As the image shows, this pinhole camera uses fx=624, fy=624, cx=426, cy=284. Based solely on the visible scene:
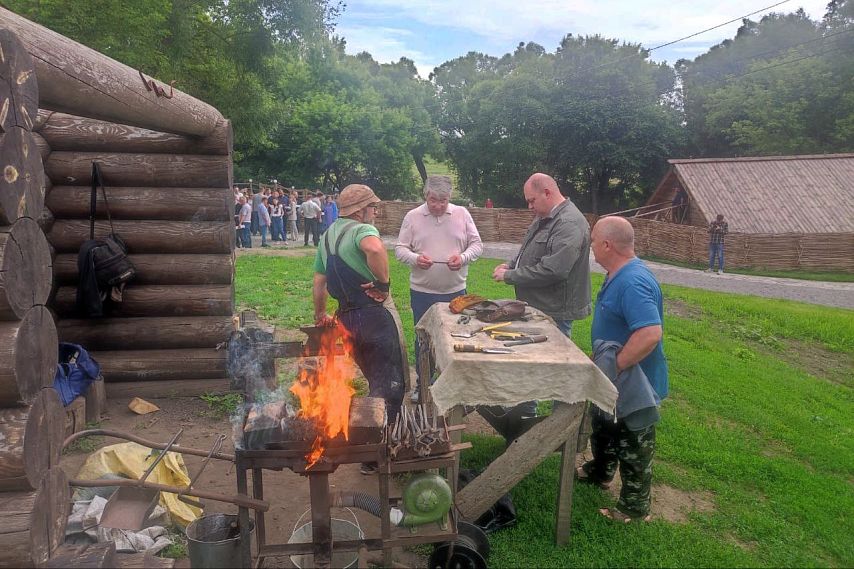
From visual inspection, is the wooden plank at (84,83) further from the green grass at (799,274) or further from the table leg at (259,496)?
the green grass at (799,274)

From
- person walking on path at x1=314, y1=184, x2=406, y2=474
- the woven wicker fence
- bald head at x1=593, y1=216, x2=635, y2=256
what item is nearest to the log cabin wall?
person walking on path at x1=314, y1=184, x2=406, y2=474

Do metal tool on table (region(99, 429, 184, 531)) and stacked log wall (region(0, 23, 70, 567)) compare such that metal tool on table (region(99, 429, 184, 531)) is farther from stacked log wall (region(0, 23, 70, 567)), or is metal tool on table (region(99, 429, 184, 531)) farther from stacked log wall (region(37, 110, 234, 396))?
stacked log wall (region(37, 110, 234, 396))

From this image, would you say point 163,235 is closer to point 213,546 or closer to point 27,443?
point 27,443

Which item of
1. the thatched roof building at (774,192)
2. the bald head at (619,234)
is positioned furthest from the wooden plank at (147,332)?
the thatched roof building at (774,192)

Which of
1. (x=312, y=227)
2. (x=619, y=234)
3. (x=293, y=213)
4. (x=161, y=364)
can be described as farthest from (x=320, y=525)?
(x=293, y=213)

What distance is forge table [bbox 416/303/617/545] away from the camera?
3711 millimetres

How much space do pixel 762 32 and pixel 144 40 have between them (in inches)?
1866

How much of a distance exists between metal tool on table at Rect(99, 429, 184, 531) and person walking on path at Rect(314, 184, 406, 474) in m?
1.52

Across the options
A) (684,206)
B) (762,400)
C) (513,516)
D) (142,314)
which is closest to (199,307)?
(142,314)

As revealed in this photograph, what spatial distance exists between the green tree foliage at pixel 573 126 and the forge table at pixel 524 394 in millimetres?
32262

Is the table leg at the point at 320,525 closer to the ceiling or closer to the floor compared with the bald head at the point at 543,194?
closer to the floor

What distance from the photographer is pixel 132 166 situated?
6617 mm

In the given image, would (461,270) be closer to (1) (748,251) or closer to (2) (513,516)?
(2) (513,516)

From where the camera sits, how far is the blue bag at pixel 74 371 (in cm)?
546
